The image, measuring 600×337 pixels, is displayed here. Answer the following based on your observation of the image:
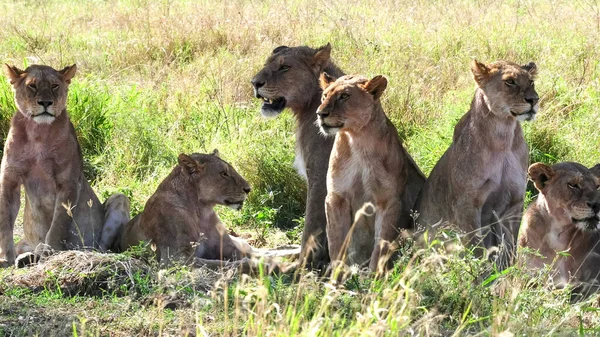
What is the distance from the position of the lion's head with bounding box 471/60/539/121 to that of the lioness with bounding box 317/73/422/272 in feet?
2.09

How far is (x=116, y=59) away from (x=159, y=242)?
6296 millimetres

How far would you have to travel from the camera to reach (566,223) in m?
6.51

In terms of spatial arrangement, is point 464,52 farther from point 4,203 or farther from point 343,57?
point 4,203

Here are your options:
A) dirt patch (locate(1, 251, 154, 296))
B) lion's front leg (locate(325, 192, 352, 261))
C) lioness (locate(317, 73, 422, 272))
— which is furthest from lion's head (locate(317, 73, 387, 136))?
dirt patch (locate(1, 251, 154, 296))

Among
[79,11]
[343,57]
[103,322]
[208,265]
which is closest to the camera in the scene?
[103,322]

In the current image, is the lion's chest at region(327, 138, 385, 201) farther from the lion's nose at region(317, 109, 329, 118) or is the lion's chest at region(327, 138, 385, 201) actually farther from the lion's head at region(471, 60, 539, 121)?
the lion's head at region(471, 60, 539, 121)

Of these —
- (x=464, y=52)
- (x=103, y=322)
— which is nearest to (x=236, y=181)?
(x=103, y=322)

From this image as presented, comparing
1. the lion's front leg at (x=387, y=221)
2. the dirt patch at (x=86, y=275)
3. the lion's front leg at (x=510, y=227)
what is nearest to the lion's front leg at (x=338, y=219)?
the lion's front leg at (x=387, y=221)

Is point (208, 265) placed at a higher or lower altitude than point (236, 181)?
lower

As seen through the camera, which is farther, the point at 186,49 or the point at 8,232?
the point at 186,49

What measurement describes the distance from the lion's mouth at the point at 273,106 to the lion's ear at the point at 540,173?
1.97 meters

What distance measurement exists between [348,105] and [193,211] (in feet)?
4.58

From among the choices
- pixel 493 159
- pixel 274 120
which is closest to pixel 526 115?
pixel 493 159

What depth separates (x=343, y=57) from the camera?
11391mm
